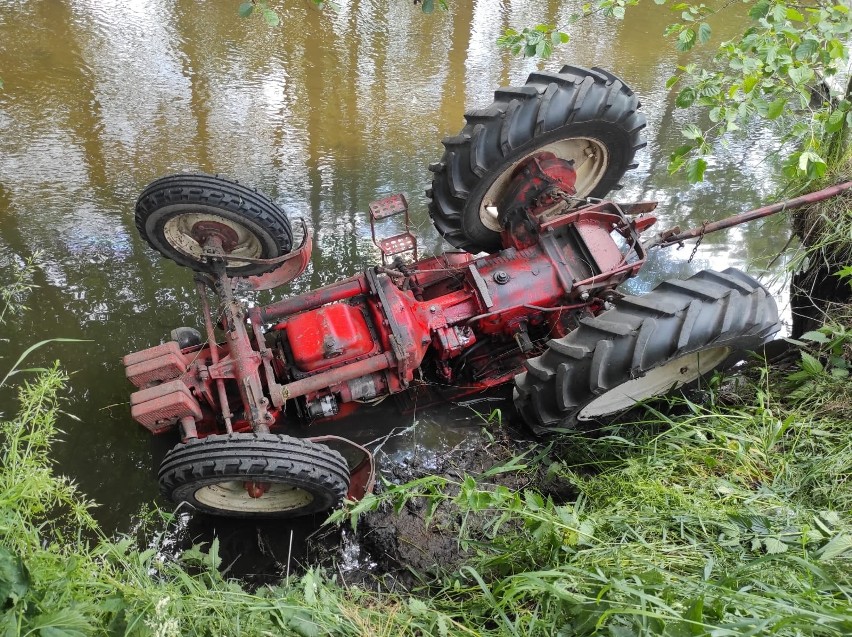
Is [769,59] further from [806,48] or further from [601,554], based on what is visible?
[601,554]

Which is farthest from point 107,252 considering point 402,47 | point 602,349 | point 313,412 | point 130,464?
point 402,47

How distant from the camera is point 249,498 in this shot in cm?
299

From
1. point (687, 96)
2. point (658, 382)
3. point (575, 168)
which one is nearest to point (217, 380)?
point (658, 382)

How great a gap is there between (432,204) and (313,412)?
1570mm

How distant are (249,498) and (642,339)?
2.15m

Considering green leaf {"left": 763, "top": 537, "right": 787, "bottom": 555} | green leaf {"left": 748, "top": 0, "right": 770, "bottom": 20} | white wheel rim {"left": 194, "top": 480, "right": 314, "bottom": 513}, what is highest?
green leaf {"left": 748, "top": 0, "right": 770, "bottom": 20}

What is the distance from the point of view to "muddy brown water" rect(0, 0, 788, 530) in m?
3.84

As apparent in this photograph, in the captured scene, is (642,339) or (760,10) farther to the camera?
(642,339)

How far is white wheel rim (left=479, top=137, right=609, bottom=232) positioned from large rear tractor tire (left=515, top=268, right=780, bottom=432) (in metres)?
1.11

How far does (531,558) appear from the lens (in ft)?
7.53

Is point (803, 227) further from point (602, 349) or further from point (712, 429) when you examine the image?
point (602, 349)

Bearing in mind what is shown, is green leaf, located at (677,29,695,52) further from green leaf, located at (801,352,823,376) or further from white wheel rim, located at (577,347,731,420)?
green leaf, located at (801,352,823,376)

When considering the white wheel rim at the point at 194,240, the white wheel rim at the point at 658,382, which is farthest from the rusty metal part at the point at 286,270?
the white wheel rim at the point at 658,382

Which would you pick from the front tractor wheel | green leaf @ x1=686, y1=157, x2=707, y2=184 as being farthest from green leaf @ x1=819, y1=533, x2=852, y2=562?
the front tractor wheel
